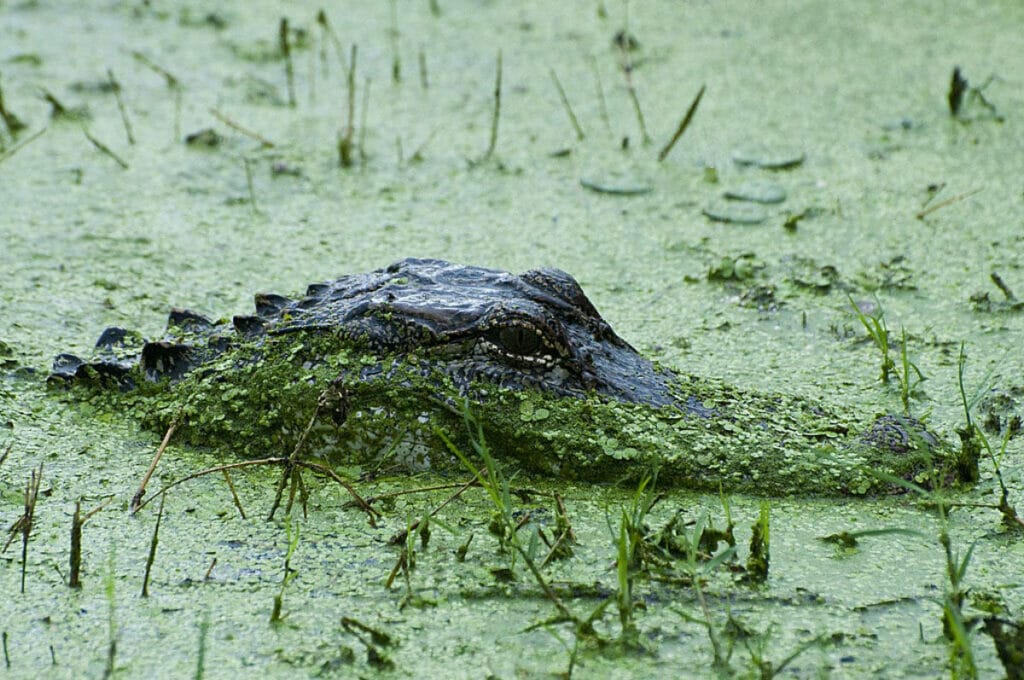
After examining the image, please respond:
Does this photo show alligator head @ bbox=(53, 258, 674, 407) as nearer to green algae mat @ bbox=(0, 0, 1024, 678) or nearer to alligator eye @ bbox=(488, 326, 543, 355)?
alligator eye @ bbox=(488, 326, 543, 355)

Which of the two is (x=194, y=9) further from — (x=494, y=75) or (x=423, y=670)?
(x=423, y=670)

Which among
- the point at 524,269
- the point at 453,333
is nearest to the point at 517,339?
the point at 453,333

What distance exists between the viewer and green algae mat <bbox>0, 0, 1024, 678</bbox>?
207 centimetres

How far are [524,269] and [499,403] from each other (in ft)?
4.95

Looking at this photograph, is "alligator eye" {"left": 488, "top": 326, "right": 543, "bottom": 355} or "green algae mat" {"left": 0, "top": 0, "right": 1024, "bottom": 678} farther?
"alligator eye" {"left": 488, "top": 326, "right": 543, "bottom": 355}

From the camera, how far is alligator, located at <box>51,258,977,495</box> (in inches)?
104

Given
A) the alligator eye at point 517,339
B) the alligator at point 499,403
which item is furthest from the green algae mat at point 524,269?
the alligator eye at point 517,339

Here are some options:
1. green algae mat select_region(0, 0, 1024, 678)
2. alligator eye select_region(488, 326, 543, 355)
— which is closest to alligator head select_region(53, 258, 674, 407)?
alligator eye select_region(488, 326, 543, 355)

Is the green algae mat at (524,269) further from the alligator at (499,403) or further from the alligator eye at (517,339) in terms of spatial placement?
the alligator eye at (517,339)

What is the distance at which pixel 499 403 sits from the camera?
A: 2674 millimetres

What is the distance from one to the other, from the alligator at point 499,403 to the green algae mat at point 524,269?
0.03 metres

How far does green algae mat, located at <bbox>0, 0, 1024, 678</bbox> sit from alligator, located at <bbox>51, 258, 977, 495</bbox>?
30mm

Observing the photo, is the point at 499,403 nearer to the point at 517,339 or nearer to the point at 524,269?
the point at 517,339

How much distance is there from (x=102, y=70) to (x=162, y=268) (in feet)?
8.52
